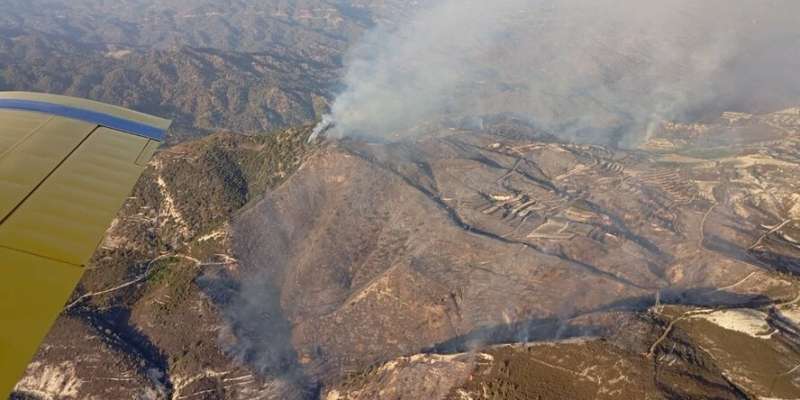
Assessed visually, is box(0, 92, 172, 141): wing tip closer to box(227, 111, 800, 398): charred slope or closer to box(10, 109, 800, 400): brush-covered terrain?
box(10, 109, 800, 400): brush-covered terrain

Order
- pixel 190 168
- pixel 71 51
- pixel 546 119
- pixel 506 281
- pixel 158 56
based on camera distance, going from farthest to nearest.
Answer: pixel 71 51, pixel 158 56, pixel 546 119, pixel 190 168, pixel 506 281

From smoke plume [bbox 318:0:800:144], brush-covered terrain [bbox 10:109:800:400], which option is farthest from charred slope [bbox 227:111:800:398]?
smoke plume [bbox 318:0:800:144]

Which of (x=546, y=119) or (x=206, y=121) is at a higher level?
(x=546, y=119)

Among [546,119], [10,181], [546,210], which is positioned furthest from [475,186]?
[546,119]

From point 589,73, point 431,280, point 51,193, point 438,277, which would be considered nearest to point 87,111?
point 51,193

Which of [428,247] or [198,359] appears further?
[428,247]

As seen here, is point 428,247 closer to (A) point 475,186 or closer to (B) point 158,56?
(A) point 475,186
